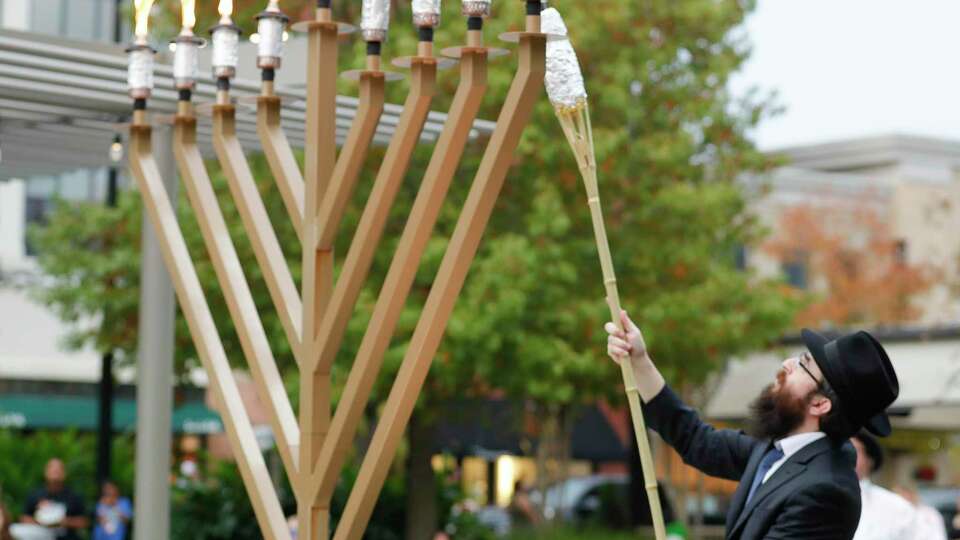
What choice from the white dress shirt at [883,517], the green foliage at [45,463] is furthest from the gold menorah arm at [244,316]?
the green foliage at [45,463]

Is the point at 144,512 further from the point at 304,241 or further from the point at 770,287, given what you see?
the point at 770,287

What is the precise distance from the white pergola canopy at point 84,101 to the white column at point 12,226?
21.3m

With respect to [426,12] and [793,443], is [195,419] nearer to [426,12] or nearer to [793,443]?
[426,12]

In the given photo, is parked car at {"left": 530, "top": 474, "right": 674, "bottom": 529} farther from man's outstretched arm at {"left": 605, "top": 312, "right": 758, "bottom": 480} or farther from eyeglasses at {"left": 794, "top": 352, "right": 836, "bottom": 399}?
eyeglasses at {"left": 794, "top": 352, "right": 836, "bottom": 399}

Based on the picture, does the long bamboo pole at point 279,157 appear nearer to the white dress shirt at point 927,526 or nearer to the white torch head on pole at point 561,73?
the white torch head on pole at point 561,73

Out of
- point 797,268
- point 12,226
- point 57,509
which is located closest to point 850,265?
point 797,268

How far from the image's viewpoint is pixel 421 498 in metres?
16.3

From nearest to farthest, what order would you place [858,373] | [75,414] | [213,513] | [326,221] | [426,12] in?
[858,373] → [426,12] → [326,221] → [213,513] → [75,414]

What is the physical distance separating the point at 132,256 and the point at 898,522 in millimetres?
11242

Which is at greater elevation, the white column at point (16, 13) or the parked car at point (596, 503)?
the white column at point (16, 13)

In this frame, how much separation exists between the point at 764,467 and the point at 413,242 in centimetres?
124

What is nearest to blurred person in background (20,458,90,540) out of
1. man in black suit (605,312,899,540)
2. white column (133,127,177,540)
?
white column (133,127,177,540)

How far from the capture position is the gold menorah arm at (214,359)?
580 centimetres

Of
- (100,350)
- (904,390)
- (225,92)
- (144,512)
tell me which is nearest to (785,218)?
(904,390)
